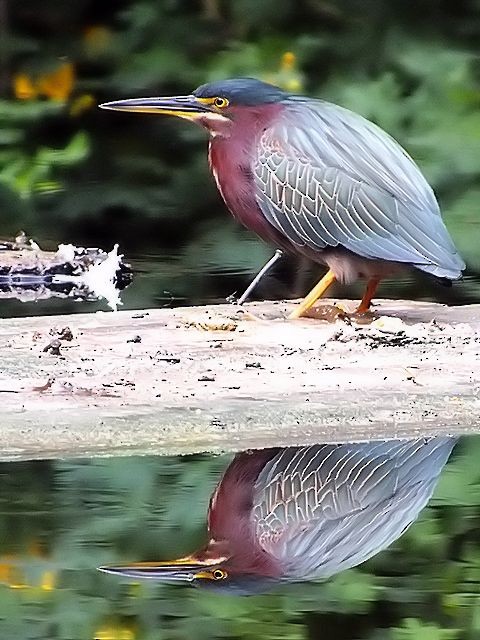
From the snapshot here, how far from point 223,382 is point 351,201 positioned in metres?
0.73

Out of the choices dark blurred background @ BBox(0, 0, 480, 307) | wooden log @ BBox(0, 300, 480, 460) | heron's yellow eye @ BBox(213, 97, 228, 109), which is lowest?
wooden log @ BBox(0, 300, 480, 460)

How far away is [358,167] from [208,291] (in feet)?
4.15

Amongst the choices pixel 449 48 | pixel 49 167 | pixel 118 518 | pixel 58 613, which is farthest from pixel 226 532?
pixel 449 48

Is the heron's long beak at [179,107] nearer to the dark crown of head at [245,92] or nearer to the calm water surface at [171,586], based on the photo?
the dark crown of head at [245,92]

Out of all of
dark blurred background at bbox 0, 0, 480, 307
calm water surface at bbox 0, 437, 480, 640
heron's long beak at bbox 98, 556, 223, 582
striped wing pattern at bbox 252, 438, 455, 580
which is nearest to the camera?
calm water surface at bbox 0, 437, 480, 640

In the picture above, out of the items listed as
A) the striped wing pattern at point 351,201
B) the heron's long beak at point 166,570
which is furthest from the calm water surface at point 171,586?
the striped wing pattern at point 351,201

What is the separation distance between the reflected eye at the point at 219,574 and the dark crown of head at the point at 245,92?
1848 millimetres

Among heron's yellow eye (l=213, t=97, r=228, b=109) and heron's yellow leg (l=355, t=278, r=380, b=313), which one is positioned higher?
heron's yellow eye (l=213, t=97, r=228, b=109)

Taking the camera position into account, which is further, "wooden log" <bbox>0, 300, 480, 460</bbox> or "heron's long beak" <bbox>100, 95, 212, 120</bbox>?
"heron's long beak" <bbox>100, 95, 212, 120</bbox>

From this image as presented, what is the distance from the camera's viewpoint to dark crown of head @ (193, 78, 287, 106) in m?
3.66

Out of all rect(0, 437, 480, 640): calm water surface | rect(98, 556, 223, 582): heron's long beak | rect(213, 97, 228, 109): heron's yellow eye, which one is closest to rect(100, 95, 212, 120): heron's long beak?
rect(213, 97, 228, 109): heron's yellow eye

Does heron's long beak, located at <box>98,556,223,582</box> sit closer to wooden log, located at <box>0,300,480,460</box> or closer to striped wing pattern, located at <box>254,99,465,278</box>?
wooden log, located at <box>0,300,480,460</box>

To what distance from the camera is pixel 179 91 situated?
22.7 ft

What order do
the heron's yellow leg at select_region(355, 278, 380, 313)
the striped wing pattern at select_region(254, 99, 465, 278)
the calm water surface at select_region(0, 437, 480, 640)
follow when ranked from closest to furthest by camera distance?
the calm water surface at select_region(0, 437, 480, 640) < the striped wing pattern at select_region(254, 99, 465, 278) < the heron's yellow leg at select_region(355, 278, 380, 313)
